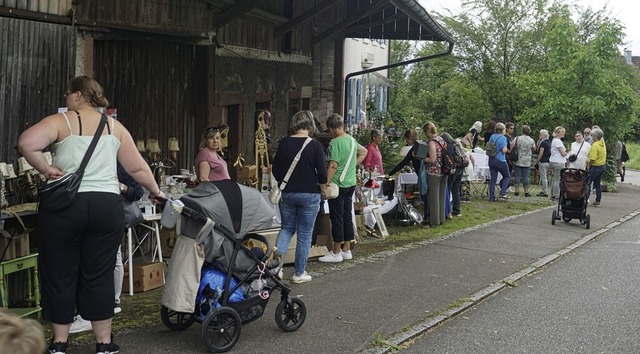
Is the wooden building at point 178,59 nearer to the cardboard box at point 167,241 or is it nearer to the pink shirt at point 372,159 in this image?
the cardboard box at point 167,241

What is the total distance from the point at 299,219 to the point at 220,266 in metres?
2.44

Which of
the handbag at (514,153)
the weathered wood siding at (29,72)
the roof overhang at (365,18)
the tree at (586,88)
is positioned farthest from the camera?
the tree at (586,88)

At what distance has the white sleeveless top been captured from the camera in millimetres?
6062

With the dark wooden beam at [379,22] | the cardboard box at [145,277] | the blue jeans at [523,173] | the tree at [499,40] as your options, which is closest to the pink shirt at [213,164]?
the cardboard box at [145,277]

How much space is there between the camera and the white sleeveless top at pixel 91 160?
19.9ft

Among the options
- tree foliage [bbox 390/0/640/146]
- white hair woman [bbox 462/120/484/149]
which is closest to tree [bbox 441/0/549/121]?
tree foliage [bbox 390/0/640/146]

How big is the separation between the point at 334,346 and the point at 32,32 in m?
4.11

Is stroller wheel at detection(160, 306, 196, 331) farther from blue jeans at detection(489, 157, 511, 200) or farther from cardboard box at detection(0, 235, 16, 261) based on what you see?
blue jeans at detection(489, 157, 511, 200)

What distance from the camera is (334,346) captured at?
728 centimetres

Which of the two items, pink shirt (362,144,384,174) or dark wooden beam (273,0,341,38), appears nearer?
pink shirt (362,144,384,174)

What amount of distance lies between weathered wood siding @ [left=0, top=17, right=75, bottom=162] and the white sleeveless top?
2389 millimetres

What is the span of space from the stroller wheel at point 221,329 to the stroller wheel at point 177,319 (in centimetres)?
37

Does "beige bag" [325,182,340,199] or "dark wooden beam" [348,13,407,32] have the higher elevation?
"dark wooden beam" [348,13,407,32]

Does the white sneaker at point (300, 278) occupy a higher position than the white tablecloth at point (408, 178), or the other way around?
the white tablecloth at point (408, 178)
